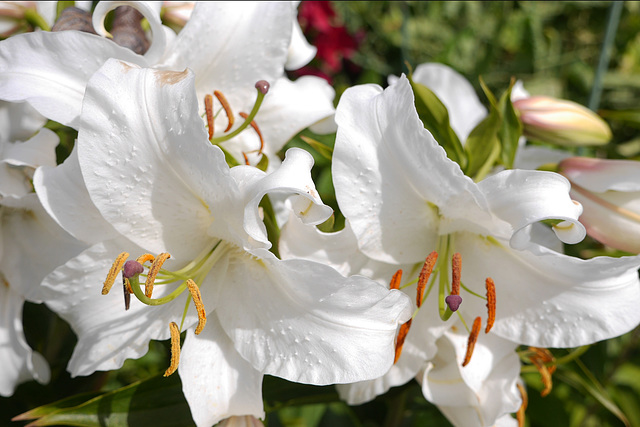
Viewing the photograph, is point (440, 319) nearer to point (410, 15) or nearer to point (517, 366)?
point (517, 366)

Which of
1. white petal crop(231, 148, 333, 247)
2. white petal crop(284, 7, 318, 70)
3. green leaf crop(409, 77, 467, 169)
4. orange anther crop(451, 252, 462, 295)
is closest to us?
white petal crop(231, 148, 333, 247)

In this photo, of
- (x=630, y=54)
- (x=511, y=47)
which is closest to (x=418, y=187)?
(x=511, y=47)

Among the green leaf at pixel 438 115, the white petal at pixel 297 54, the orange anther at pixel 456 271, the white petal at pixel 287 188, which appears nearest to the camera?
the white petal at pixel 287 188

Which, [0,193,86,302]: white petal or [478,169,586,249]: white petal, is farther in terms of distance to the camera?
[0,193,86,302]: white petal

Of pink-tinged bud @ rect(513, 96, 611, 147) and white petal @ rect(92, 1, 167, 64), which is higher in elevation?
white petal @ rect(92, 1, 167, 64)

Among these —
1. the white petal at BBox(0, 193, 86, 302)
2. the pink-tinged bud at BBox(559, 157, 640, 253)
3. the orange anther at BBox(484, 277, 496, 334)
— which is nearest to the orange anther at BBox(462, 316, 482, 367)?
the orange anther at BBox(484, 277, 496, 334)

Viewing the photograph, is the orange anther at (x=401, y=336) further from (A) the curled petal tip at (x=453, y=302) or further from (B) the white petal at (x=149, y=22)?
(B) the white petal at (x=149, y=22)

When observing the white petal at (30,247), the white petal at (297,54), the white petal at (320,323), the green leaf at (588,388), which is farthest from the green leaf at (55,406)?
the green leaf at (588,388)

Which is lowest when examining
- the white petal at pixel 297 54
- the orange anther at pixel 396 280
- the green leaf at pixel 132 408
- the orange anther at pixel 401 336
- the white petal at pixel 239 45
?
the green leaf at pixel 132 408

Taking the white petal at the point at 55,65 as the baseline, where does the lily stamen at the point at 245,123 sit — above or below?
below

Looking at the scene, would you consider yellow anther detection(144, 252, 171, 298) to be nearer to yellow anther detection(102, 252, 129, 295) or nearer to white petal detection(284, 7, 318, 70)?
yellow anther detection(102, 252, 129, 295)
